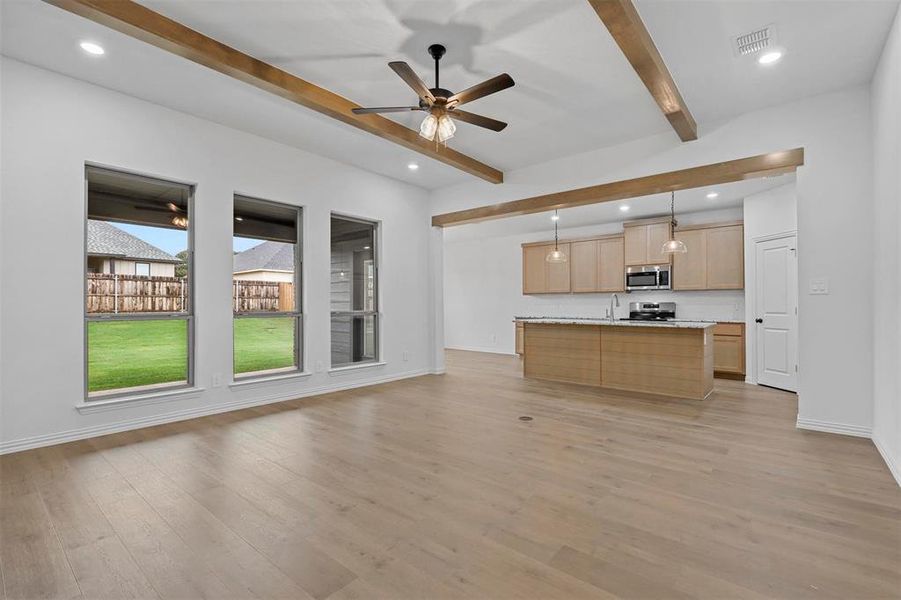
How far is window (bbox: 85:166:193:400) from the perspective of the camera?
3.82m

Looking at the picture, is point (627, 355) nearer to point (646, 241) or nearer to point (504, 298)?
point (646, 241)

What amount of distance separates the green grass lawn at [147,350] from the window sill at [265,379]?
43cm

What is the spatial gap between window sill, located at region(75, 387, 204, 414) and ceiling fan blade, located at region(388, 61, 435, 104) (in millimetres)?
3595

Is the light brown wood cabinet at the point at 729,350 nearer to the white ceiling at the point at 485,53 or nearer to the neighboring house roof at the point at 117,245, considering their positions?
the white ceiling at the point at 485,53

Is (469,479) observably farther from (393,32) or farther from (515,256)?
A: (515,256)

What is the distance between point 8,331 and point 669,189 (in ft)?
20.8

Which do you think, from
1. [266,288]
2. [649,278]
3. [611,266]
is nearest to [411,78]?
[266,288]

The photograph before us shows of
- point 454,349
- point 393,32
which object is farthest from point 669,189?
point 454,349

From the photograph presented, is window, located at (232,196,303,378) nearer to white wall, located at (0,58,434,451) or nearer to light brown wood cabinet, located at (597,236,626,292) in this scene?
white wall, located at (0,58,434,451)

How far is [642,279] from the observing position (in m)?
7.60

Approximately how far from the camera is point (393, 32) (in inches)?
118

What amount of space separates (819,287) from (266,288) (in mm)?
5741

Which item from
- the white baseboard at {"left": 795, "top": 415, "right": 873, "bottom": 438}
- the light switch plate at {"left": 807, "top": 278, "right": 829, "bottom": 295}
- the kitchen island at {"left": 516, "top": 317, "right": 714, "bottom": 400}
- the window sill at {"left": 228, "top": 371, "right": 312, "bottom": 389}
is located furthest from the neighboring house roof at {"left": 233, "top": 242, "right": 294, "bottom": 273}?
the white baseboard at {"left": 795, "top": 415, "right": 873, "bottom": 438}

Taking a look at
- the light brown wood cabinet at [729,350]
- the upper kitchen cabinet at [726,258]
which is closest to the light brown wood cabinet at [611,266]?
the upper kitchen cabinet at [726,258]
